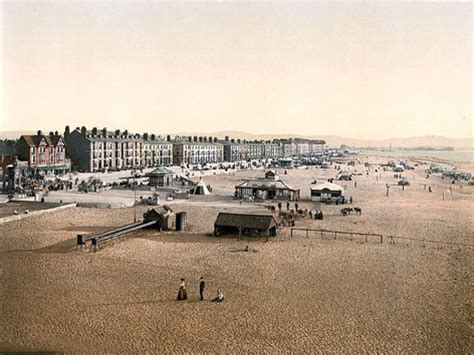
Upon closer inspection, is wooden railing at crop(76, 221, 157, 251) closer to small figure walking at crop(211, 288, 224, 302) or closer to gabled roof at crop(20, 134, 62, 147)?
small figure walking at crop(211, 288, 224, 302)

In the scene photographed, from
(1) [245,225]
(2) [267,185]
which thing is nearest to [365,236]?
(1) [245,225]

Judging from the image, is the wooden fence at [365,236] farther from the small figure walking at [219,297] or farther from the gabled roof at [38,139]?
the gabled roof at [38,139]

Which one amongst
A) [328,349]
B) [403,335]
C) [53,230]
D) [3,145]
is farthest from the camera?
[3,145]

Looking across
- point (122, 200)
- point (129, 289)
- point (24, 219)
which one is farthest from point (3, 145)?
point (129, 289)

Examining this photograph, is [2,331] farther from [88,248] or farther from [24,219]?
[24,219]

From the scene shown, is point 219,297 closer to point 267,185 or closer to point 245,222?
point 245,222

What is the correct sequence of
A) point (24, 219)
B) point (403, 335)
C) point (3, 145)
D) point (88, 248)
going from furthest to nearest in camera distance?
1. point (3, 145)
2. point (24, 219)
3. point (88, 248)
4. point (403, 335)
